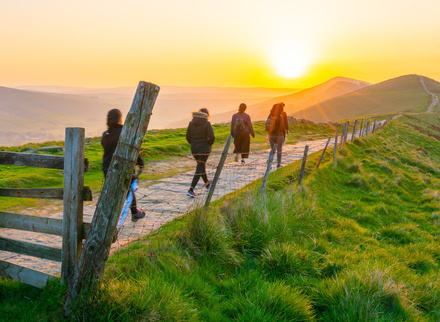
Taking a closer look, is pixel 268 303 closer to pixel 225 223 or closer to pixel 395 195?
pixel 225 223

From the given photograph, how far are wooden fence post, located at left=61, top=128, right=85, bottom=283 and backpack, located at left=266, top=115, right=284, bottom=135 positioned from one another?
28.3ft

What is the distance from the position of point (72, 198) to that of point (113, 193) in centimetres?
44

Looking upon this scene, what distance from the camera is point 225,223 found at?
5.05 m

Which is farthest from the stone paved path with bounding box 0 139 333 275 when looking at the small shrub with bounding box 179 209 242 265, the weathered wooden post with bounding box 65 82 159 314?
the weathered wooden post with bounding box 65 82 159 314

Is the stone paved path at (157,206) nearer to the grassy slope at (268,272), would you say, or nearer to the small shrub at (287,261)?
the grassy slope at (268,272)

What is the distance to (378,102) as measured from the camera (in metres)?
97.8

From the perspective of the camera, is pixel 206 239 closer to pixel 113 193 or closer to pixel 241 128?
pixel 113 193

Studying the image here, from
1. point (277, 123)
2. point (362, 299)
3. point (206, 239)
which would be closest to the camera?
point (362, 299)

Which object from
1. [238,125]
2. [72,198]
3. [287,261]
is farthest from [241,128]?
[72,198]

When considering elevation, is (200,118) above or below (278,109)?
below

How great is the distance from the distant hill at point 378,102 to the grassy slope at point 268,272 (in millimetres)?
83126

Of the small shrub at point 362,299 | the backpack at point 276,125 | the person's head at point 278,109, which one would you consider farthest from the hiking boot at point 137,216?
the person's head at point 278,109

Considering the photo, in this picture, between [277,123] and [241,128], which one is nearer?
[241,128]

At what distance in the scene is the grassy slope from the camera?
3.08 m
